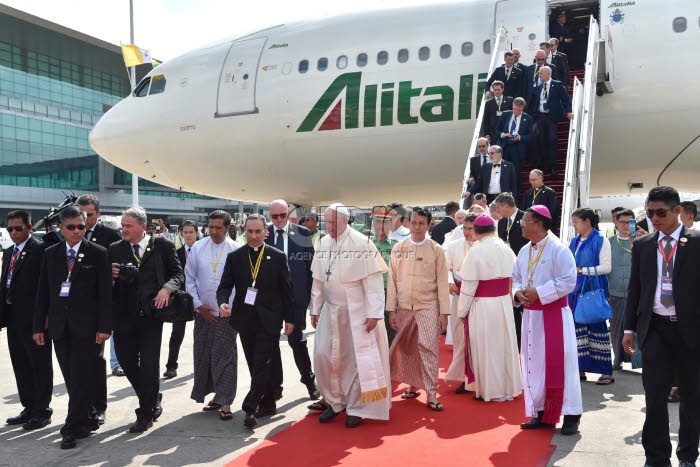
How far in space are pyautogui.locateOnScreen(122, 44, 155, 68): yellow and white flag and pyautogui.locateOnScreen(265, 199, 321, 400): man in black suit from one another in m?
17.0

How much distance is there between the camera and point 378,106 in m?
10.4

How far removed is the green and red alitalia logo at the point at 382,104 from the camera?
32.8 ft

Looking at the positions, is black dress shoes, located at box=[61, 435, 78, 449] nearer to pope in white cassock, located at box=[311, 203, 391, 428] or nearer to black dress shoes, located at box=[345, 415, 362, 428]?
pope in white cassock, located at box=[311, 203, 391, 428]

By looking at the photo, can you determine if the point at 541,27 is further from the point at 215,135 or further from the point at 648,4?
the point at 215,135

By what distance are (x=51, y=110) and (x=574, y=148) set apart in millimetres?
54527

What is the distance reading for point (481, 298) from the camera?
5555mm

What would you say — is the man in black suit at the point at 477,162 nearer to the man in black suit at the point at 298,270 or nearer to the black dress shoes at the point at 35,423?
the man in black suit at the point at 298,270

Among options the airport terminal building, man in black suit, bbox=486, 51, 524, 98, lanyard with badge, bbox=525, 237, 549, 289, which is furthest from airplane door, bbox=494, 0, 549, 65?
the airport terminal building

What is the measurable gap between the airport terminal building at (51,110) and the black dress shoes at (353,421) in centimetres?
4236

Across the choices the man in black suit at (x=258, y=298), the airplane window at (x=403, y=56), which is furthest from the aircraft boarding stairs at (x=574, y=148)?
the man in black suit at (x=258, y=298)

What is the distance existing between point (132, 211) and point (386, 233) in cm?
305

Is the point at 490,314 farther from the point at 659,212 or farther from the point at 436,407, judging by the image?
the point at 659,212

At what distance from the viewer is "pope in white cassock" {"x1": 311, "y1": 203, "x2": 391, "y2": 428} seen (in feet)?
16.3

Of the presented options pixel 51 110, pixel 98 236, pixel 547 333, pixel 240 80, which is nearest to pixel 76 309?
pixel 98 236
